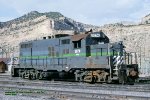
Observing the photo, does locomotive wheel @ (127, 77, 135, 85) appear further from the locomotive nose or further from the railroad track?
the railroad track

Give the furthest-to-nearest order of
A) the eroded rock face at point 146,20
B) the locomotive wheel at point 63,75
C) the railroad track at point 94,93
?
the eroded rock face at point 146,20 → the locomotive wheel at point 63,75 → the railroad track at point 94,93

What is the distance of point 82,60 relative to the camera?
78.3 ft

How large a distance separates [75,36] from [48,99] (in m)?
10.9

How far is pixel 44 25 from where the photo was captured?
293ft

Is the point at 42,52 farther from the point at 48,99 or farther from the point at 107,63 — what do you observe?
the point at 48,99

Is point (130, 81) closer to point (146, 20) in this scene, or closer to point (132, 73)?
point (132, 73)

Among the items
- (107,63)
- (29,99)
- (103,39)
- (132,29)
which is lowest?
(29,99)

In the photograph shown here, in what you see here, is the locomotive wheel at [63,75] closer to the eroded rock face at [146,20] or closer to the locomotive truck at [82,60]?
the locomotive truck at [82,60]

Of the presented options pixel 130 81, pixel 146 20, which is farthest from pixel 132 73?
pixel 146 20

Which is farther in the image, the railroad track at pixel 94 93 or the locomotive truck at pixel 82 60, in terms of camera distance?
the locomotive truck at pixel 82 60

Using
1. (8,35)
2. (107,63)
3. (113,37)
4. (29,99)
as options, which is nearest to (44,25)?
(8,35)

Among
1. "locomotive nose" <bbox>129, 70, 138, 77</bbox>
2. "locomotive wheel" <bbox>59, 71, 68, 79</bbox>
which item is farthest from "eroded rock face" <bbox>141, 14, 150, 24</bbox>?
"locomotive nose" <bbox>129, 70, 138, 77</bbox>

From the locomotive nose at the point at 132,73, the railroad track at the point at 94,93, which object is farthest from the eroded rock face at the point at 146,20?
the railroad track at the point at 94,93

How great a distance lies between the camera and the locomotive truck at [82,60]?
22.4 metres
